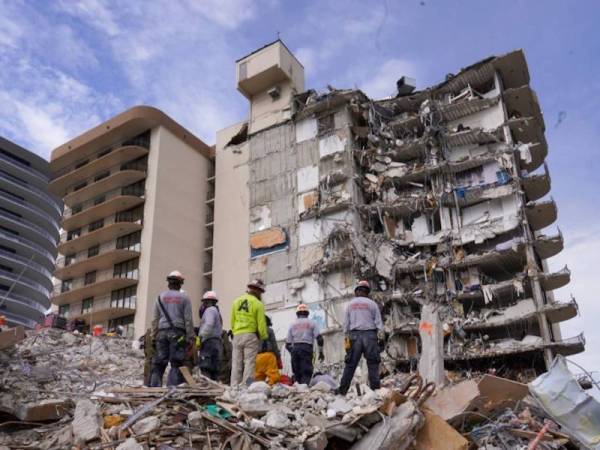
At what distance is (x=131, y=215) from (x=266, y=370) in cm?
3251

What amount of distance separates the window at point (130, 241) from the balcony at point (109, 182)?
3995mm

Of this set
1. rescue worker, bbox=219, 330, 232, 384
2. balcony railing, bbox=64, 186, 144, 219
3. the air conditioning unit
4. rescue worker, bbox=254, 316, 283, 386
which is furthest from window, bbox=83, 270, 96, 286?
rescue worker, bbox=254, 316, 283, 386

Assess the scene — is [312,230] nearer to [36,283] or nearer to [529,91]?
[529,91]

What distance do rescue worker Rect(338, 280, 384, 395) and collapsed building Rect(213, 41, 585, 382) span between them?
64.8ft

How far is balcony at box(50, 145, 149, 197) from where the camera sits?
133 feet

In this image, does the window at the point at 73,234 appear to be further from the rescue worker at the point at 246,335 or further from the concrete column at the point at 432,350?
the concrete column at the point at 432,350

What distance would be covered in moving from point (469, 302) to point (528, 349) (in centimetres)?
421

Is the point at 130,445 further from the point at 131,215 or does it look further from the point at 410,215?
the point at 131,215

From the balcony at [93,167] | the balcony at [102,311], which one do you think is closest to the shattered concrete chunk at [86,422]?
the balcony at [102,311]

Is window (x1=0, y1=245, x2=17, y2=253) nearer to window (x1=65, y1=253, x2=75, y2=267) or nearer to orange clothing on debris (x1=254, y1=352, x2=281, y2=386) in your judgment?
window (x1=65, y1=253, x2=75, y2=267)

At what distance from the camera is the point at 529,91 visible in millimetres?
32812

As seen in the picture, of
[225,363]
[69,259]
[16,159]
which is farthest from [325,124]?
[16,159]

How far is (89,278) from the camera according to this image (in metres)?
41.0

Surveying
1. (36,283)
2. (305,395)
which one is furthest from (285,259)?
(36,283)
